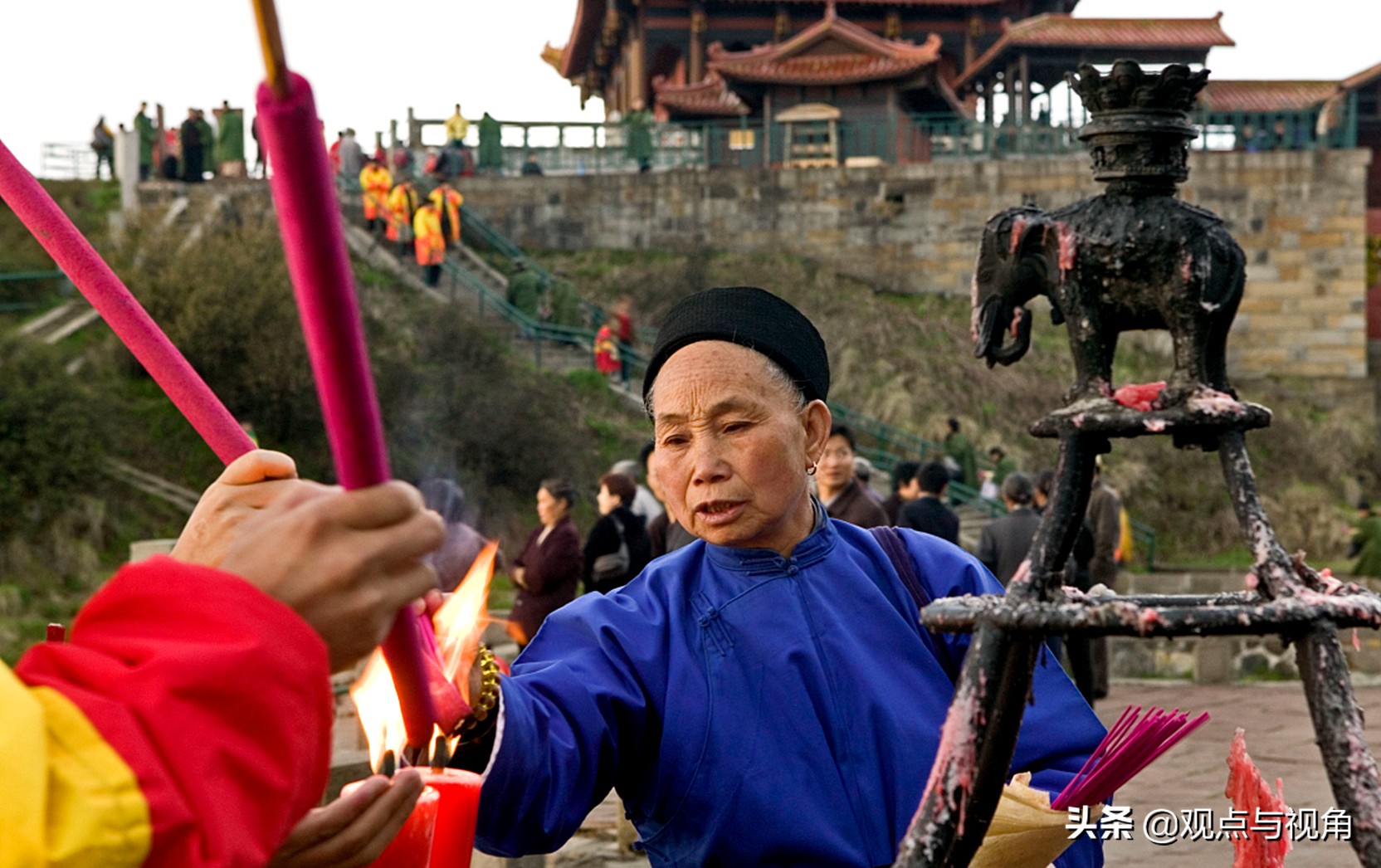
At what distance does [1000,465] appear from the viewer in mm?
19203

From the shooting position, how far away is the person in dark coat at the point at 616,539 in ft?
22.9

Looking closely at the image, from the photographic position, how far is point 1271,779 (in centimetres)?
666

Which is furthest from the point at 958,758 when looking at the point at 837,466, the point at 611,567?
the point at 611,567

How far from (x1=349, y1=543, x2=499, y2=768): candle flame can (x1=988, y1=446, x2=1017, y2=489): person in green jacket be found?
17.1 m

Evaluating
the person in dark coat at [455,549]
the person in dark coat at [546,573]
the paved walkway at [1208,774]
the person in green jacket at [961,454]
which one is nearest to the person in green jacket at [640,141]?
the person in green jacket at [961,454]

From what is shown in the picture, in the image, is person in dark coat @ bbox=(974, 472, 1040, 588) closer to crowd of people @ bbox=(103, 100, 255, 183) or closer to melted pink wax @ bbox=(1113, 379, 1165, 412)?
melted pink wax @ bbox=(1113, 379, 1165, 412)

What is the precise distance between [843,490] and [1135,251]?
468cm

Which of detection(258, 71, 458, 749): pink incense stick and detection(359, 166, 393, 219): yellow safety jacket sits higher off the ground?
detection(258, 71, 458, 749): pink incense stick

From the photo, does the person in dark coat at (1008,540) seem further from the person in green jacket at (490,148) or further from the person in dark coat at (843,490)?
the person in green jacket at (490,148)

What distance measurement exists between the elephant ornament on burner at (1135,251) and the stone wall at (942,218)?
23.4 m

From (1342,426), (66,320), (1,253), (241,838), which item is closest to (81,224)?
(1,253)

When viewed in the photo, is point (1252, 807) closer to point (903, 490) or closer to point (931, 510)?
point (931, 510)

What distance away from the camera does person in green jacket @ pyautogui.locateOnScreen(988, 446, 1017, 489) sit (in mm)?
19141

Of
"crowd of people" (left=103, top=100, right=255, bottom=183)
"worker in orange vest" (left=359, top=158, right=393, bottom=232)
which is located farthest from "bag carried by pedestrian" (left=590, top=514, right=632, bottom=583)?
"crowd of people" (left=103, top=100, right=255, bottom=183)
